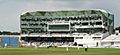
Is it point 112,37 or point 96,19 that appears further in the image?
point 96,19

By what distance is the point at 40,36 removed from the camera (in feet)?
634

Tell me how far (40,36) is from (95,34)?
26898 mm

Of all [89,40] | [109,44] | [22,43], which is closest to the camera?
[109,44]

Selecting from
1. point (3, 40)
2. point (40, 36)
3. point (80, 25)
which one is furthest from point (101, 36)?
point (3, 40)

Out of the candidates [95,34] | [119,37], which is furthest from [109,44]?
[95,34]

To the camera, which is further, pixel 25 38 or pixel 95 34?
pixel 25 38

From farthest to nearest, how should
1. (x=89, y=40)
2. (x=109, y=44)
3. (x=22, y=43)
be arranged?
(x=22, y=43), (x=89, y=40), (x=109, y=44)

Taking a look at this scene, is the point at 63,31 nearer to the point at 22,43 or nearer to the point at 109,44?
the point at 22,43

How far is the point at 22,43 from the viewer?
623 feet

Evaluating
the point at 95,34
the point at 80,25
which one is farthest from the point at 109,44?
the point at 80,25

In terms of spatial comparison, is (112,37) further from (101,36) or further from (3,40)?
(3,40)

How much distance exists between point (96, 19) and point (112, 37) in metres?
20.0

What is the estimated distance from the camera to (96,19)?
190 metres

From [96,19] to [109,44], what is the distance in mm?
27328
